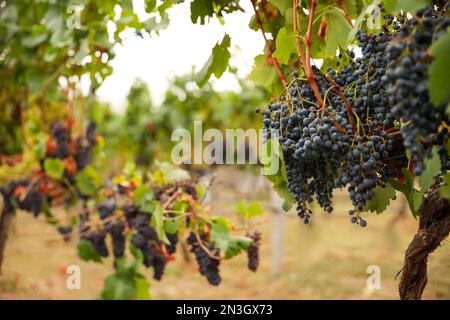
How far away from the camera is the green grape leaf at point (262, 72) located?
7.16 feet

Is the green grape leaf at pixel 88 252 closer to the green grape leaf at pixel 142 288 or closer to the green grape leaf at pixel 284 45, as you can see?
the green grape leaf at pixel 142 288

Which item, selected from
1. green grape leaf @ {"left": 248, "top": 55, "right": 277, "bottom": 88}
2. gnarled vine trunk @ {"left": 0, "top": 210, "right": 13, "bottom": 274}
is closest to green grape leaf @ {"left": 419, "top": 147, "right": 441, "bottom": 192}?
green grape leaf @ {"left": 248, "top": 55, "right": 277, "bottom": 88}

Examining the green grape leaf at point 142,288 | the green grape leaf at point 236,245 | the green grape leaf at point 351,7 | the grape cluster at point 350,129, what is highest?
the green grape leaf at point 351,7

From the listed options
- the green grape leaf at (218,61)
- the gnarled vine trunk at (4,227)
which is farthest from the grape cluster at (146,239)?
the gnarled vine trunk at (4,227)

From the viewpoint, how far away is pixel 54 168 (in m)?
4.21

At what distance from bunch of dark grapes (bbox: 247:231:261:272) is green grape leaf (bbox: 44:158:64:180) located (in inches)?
81.8

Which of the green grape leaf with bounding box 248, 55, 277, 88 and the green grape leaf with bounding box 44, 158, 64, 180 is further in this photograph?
the green grape leaf with bounding box 44, 158, 64, 180

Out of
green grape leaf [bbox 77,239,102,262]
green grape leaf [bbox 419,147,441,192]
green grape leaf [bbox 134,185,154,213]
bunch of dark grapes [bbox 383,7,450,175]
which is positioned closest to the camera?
bunch of dark grapes [bbox 383,7,450,175]

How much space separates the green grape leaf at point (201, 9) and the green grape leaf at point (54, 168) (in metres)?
2.59

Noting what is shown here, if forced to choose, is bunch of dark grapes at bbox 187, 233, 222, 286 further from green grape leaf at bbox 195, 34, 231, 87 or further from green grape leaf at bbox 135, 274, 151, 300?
green grape leaf at bbox 195, 34, 231, 87

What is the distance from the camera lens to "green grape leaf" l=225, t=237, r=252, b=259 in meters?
2.64

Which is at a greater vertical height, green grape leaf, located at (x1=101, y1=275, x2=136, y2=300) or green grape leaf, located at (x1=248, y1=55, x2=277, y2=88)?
green grape leaf, located at (x1=248, y1=55, x2=277, y2=88)
